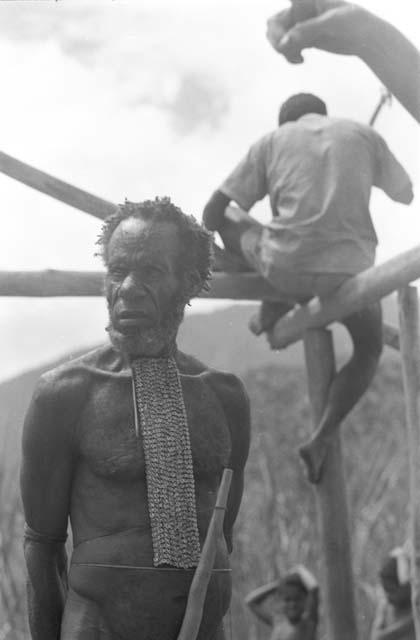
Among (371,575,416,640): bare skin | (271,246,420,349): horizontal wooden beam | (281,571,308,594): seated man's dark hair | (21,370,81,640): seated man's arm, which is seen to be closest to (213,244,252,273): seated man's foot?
(271,246,420,349): horizontal wooden beam

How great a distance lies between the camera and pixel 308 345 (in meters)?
7.91

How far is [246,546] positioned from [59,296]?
1364cm

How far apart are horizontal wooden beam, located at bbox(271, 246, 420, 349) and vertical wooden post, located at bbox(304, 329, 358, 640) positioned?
0.12 meters

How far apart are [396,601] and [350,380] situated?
150 cm

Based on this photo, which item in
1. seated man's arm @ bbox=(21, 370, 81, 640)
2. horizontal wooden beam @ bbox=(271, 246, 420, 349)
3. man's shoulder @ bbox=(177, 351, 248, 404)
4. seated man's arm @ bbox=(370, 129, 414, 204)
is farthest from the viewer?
seated man's arm @ bbox=(370, 129, 414, 204)

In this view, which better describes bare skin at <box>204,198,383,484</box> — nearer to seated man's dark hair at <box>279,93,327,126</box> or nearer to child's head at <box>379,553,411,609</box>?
seated man's dark hair at <box>279,93,327,126</box>

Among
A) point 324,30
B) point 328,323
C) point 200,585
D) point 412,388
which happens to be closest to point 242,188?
point 328,323

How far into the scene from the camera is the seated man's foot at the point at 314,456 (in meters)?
7.79

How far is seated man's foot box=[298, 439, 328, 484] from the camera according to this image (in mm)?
7785

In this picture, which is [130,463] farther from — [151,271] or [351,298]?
[351,298]

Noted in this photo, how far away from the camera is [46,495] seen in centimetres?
363

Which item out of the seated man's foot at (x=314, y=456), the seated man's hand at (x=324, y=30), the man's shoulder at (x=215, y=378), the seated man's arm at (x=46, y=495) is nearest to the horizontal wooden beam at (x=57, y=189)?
the seated man's hand at (x=324, y=30)

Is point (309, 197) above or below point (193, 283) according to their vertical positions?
above

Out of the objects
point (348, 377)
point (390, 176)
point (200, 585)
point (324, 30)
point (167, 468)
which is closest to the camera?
point (200, 585)
